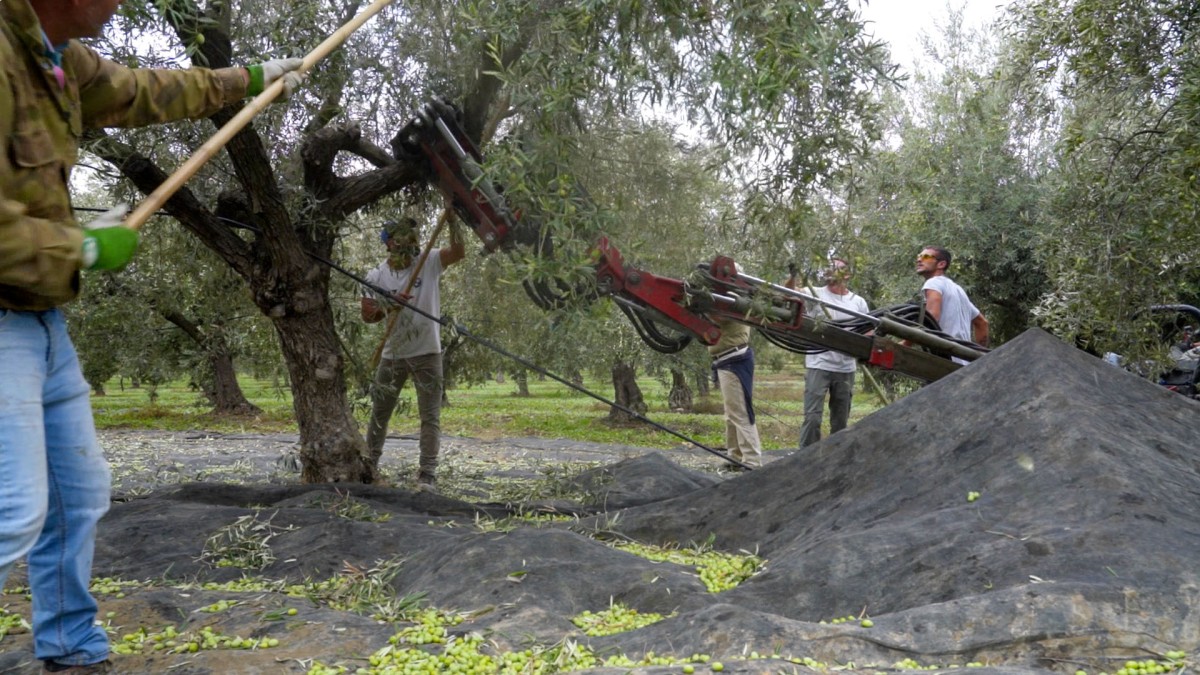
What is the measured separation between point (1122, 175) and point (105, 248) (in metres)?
6.99

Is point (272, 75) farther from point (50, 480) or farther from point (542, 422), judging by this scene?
point (542, 422)

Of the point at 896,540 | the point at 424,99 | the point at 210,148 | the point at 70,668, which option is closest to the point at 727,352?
the point at 424,99

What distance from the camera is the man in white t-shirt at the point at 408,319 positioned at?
7.23 m

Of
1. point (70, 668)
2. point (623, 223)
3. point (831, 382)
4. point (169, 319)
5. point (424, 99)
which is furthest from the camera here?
point (169, 319)

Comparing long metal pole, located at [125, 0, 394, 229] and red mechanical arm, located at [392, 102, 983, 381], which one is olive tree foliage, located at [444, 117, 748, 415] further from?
long metal pole, located at [125, 0, 394, 229]

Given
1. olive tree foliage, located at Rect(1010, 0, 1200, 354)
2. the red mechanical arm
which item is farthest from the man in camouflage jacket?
olive tree foliage, located at Rect(1010, 0, 1200, 354)

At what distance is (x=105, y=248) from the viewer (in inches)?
116

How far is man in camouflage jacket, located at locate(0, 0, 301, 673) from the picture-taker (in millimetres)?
2830

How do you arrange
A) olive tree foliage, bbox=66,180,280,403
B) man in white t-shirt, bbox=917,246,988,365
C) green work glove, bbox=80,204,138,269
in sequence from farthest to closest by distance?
olive tree foliage, bbox=66,180,280,403, man in white t-shirt, bbox=917,246,988,365, green work glove, bbox=80,204,138,269

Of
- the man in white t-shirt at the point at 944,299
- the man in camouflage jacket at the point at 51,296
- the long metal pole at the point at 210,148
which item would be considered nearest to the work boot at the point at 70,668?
the man in camouflage jacket at the point at 51,296

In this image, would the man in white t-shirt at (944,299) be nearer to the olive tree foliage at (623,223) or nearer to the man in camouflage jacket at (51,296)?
the olive tree foliage at (623,223)

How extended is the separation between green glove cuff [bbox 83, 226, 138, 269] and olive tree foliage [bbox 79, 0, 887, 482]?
1.79m

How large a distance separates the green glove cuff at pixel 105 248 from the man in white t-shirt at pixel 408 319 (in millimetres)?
4084

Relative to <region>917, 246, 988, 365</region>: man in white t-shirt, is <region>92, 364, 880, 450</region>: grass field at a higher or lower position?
lower
